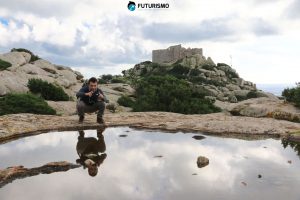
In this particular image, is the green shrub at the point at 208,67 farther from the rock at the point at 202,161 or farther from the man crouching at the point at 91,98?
the rock at the point at 202,161

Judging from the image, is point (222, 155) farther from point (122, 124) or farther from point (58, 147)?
point (122, 124)

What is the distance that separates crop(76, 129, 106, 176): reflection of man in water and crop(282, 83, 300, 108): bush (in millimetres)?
10850

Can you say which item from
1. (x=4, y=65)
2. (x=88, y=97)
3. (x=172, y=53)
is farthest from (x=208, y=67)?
(x=88, y=97)

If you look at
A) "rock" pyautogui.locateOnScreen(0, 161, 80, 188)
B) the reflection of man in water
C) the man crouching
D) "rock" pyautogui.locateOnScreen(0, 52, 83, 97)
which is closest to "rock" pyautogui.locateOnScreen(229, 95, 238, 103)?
"rock" pyautogui.locateOnScreen(0, 52, 83, 97)

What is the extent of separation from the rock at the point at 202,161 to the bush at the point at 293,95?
35.8 ft

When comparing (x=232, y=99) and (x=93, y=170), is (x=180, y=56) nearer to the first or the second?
(x=232, y=99)

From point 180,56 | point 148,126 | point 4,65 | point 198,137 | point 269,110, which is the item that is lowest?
point 198,137

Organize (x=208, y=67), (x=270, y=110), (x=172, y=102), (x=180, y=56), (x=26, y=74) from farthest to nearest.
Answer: (x=180, y=56)
(x=208, y=67)
(x=26, y=74)
(x=172, y=102)
(x=270, y=110)

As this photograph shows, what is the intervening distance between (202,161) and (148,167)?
120 centimetres

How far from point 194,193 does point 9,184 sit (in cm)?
321

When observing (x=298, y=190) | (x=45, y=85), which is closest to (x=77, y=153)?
(x=298, y=190)

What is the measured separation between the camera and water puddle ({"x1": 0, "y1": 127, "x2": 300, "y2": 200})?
5.88 metres

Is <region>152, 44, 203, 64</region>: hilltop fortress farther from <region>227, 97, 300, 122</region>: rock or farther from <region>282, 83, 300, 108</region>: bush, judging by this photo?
<region>227, 97, 300, 122</region>: rock

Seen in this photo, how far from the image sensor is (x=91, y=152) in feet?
27.9
